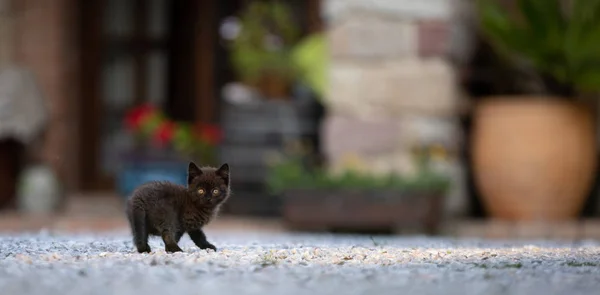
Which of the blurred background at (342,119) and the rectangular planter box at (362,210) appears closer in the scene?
the rectangular planter box at (362,210)

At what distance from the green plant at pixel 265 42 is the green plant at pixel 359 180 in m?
1.20

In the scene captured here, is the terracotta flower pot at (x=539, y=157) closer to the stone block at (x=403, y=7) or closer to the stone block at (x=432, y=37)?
the stone block at (x=432, y=37)

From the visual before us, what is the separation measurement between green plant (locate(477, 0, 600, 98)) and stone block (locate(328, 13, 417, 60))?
1.38 feet

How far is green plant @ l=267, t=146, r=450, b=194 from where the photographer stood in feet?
20.4

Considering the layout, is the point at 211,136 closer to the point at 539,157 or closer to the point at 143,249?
the point at 539,157

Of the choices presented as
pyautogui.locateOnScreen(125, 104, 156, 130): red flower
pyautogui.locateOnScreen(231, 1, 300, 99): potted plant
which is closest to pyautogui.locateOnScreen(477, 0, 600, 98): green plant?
pyautogui.locateOnScreen(231, 1, 300, 99): potted plant

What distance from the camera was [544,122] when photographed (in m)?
6.53

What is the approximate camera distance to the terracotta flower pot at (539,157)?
6.53 metres

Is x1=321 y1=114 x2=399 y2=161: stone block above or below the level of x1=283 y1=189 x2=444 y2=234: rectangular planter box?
above

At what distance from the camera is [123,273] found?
9.69 feet

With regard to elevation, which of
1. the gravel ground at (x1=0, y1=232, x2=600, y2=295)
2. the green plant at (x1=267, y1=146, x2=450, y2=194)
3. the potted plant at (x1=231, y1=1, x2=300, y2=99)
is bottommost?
the gravel ground at (x1=0, y1=232, x2=600, y2=295)

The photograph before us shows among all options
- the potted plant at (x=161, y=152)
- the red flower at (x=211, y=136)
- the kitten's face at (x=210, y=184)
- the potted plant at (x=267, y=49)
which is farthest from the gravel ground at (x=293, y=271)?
the potted plant at (x=267, y=49)

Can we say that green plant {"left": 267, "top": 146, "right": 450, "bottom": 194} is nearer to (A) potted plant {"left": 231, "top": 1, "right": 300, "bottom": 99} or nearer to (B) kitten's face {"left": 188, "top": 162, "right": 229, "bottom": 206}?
(A) potted plant {"left": 231, "top": 1, "right": 300, "bottom": 99}

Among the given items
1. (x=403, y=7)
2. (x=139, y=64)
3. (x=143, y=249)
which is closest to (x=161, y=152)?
(x=139, y=64)
